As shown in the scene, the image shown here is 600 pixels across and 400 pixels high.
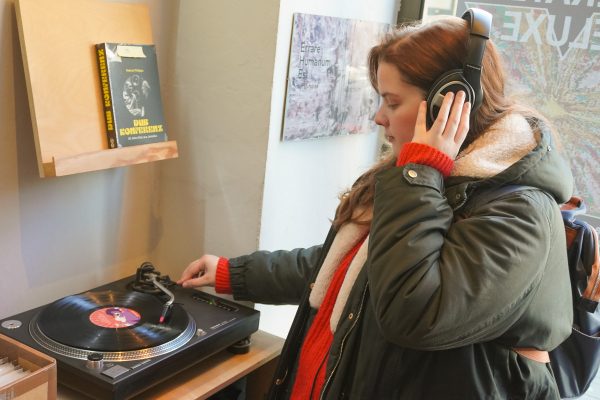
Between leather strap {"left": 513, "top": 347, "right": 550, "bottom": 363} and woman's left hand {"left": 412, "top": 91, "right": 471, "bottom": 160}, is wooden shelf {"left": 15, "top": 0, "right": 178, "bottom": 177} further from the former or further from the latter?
leather strap {"left": 513, "top": 347, "right": 550, "bottom": 363}

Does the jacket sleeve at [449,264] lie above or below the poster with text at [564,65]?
below

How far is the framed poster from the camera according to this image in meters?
1.72

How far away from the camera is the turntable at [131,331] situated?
132 centimetres

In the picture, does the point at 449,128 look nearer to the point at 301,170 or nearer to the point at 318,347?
the point at 318,347

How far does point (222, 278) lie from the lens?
5.51ft

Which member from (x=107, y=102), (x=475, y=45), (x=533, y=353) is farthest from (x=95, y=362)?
(x=475, y=45)

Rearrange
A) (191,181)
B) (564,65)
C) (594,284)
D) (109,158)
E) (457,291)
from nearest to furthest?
(457,291)
(594,284)
(109,158)
(191,181)
(564,65)

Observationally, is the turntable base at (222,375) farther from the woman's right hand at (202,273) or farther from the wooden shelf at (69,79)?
the wooden shelf at (69,79)

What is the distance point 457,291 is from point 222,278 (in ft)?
2.43

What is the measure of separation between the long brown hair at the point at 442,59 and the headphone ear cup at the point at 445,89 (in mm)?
29

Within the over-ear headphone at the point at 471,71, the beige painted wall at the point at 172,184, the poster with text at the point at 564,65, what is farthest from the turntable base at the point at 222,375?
the poster with text at the point at 564,65

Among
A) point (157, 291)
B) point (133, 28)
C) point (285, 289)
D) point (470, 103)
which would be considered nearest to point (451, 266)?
point (470, 103)

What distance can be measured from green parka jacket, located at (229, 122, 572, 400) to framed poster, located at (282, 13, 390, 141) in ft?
2.00

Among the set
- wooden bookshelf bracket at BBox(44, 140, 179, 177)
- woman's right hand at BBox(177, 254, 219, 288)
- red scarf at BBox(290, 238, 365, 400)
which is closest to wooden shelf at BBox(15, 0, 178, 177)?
wooden bookshelf bracket at BBox(44, 140, 179, 177)
